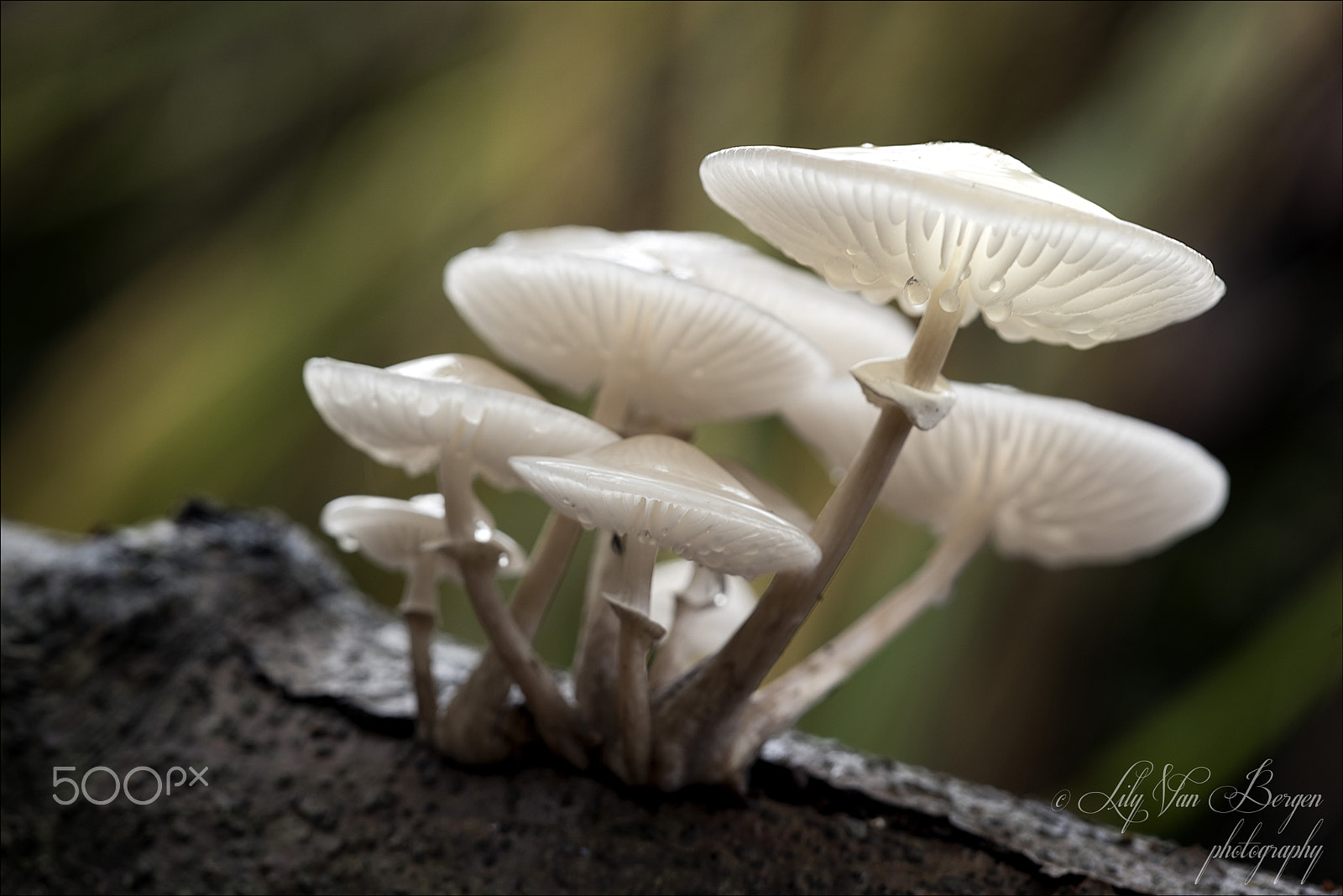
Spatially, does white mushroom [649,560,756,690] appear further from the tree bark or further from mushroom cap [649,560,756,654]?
the tree bark

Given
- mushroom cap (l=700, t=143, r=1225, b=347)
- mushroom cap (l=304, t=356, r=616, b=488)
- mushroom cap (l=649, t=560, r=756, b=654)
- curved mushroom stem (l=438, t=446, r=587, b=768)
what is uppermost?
mushroom cap (l=700, t=143, r=1225, b=347)

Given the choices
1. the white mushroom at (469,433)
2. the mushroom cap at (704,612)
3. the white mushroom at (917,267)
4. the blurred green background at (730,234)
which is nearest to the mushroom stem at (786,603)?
the white mushroom at (917,267)

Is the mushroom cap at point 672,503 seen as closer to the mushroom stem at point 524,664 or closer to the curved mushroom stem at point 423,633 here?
the mushroom stem at point 524,664

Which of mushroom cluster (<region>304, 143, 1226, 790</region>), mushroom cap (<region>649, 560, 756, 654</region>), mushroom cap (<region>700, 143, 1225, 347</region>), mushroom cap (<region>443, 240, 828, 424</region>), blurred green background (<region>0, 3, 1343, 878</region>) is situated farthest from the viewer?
blurred green background (<region>0, 3, 1343, 878</region>)

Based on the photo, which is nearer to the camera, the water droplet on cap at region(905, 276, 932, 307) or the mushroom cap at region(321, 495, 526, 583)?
the water droplet on cap at region(905, 276, 932, 307)

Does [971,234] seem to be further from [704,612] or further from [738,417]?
[704,612]

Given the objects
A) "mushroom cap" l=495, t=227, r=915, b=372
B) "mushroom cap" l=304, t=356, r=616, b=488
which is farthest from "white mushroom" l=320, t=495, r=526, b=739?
"mushroom cap" l=495, t=227, r=915, b=372

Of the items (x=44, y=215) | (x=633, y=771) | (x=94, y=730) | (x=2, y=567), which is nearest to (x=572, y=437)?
(x=633, y=771)
